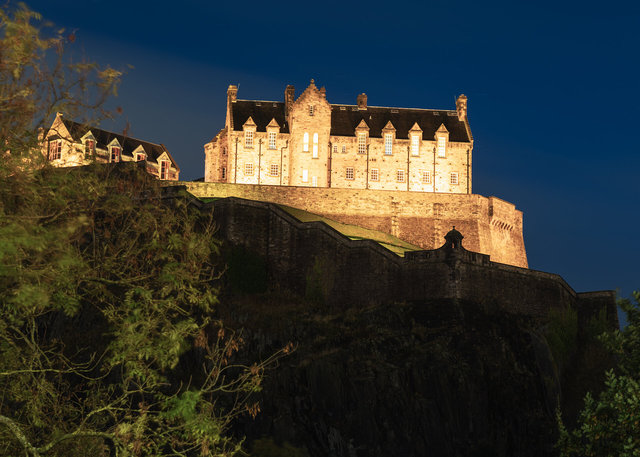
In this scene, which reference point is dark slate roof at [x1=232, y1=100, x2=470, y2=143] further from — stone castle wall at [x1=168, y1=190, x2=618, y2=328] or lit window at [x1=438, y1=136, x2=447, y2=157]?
stone castle wall at [x1=168, y1=190, x2=618, y2=328]

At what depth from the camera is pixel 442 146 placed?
280ft

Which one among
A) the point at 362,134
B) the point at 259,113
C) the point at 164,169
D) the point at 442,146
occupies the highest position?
the point at 259,113

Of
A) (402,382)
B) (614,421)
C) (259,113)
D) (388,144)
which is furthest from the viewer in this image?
(259,113)

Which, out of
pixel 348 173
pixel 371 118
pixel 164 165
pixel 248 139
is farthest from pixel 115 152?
pixel 371 118

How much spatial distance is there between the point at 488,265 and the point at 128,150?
4935 cm

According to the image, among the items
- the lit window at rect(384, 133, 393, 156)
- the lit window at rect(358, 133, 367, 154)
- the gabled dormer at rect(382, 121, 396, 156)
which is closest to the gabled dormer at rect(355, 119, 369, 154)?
the lit window at rect(358, 133, 367, 154)

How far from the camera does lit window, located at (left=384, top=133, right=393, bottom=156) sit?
8488 cm

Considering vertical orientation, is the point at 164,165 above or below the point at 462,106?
below

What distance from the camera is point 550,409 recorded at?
49.2m

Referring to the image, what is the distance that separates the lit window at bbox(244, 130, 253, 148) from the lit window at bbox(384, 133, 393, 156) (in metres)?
13.7

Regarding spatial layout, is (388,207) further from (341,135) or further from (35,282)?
(35,282)

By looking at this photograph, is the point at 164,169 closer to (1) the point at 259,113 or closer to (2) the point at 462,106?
(1) the point at 259,113

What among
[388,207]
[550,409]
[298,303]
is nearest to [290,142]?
[388,207]

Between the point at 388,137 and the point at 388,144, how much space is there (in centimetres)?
85
